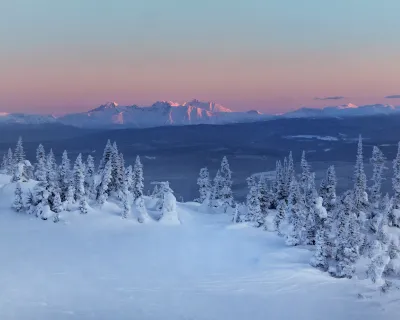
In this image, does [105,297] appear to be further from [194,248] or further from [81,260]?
[194,248]

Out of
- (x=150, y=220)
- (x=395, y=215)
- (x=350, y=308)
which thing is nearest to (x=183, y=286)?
(x=350, y=308)

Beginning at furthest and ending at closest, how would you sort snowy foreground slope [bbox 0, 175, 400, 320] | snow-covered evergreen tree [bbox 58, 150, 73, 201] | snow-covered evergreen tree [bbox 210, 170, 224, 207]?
snow-covered evergreen tree [bbox 210, 170, 224, 207] < snow-covered evergreen tree [bbox 58, 150, 73, 201] < snowy foreground slope [bbox 0, 175, 400, 320]

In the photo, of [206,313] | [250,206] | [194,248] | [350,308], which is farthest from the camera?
[250,206]

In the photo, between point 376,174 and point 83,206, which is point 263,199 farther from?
point 83,206

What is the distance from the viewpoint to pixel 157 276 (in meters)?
35.2

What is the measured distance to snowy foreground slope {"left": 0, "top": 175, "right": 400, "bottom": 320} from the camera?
95.0 ft

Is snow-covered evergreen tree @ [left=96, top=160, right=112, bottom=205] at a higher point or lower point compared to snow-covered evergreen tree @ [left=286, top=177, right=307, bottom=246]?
higher

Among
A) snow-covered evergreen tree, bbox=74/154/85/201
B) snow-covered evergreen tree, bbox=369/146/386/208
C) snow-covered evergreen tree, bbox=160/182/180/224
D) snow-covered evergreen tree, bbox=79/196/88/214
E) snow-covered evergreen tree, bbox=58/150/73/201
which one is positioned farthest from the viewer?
snow-covered evergreen tree, bbox=369/146/386/208

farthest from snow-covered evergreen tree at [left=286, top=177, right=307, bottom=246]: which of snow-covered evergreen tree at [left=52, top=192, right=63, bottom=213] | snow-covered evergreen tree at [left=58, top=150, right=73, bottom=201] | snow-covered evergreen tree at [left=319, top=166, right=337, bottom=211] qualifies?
snow-covered evergreen tree at [left=58, top=150, right=73, bottom=201]

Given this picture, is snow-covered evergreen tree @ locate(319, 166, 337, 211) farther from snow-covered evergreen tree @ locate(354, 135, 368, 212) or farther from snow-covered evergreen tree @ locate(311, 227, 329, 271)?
snow-covered evergreen tree @ locate(311, 227, 329, 271)

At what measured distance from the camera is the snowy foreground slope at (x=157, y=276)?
28953 millimetres

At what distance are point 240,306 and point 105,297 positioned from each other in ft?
30.0

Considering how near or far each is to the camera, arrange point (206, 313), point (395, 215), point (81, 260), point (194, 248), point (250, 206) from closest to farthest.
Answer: point (206, 313)
point (81, 260)
point (194, 248)
point (395, 215)
point (250, 206)

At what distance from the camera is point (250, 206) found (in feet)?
189
